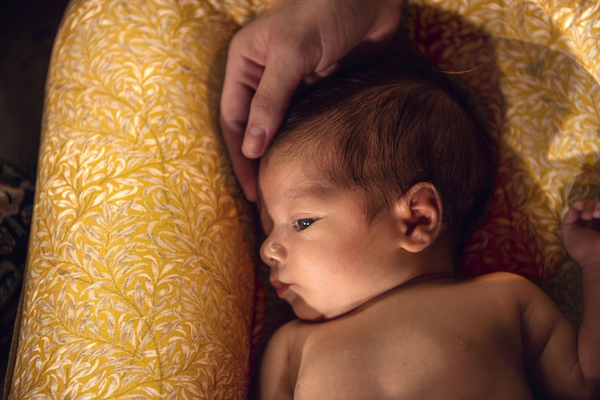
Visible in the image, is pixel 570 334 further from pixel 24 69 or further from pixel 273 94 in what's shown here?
pixel 24 69

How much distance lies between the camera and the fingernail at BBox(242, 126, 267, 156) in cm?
114

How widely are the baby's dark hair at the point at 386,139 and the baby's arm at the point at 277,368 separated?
0.42m

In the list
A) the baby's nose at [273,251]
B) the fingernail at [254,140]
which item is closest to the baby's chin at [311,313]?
the baby's nose at [273,251]

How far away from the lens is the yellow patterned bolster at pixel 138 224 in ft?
3.28

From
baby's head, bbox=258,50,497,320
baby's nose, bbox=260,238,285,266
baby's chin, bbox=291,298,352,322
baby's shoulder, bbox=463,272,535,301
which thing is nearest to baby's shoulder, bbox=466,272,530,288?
baby's shoulder, bbox=463,272,535,301

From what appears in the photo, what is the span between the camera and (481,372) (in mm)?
981

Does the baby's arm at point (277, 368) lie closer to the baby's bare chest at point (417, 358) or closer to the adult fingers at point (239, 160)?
the baby's bare chest at point (417, 358)

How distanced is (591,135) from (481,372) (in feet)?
2.35

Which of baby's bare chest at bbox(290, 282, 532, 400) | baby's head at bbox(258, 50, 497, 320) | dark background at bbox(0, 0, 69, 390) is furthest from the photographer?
dark background at bbox(0, 0, 69, 390)

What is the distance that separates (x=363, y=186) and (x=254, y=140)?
30 centimetres

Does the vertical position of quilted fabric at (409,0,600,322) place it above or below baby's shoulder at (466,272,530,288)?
above

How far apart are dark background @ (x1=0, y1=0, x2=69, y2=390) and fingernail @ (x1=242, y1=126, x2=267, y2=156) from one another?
3.02ft

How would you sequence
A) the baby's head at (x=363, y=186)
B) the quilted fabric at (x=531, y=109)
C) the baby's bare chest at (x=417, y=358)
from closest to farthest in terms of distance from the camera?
the baby's bare chest at (x=417, y=358) < the baby's head at (x=363, y=186) < the quilted fabric at (x=531, y=109)

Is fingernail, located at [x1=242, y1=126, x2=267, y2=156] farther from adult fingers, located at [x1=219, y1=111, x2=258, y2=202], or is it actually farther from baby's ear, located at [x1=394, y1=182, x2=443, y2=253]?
baby's ear, located at [x1=394, y1=182, x2=443, y2=253]
